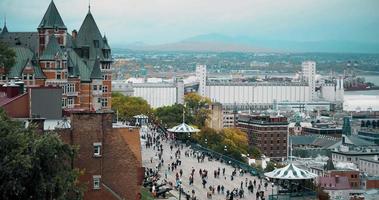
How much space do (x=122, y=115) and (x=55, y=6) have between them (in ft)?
119

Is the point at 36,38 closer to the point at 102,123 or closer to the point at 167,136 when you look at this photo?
the point at 167,136

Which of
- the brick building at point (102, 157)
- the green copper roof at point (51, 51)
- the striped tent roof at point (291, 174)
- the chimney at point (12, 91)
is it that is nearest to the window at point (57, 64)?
the green copper roof at point (51, 51)

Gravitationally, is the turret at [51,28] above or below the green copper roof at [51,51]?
above

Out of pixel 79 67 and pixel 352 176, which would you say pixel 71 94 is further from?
pixel 352 176

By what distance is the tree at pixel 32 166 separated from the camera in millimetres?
23250

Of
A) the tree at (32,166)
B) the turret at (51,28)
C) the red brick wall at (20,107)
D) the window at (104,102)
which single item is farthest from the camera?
the window at (104,102)

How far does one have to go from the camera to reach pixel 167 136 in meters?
75.2

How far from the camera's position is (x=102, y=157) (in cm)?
2941

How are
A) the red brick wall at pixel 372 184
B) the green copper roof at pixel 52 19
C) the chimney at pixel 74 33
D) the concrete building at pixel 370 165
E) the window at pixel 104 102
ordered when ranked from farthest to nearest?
the concrete building at pixel 370 165 → the red brick wall at pixel 372 184 → the chimney at pixel 74 33 → the window at pixel 104 102 → the green copper roof at pixel 52 19

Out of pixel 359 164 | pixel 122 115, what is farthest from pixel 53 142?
pixel 359 164

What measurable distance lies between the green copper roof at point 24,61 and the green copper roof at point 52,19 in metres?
5.74

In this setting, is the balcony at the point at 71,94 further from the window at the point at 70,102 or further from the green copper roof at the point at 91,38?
the green copper roof at the point at 91,38

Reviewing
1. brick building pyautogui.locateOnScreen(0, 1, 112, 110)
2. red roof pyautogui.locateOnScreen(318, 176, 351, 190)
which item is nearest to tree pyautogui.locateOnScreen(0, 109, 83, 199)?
brick building pyautogui.locateOnScreen(0, 1, 112, 110)

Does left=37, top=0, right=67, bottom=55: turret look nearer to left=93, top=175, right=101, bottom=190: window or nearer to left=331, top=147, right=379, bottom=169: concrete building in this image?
left=93, top=175, right=101, bottom=190: window
